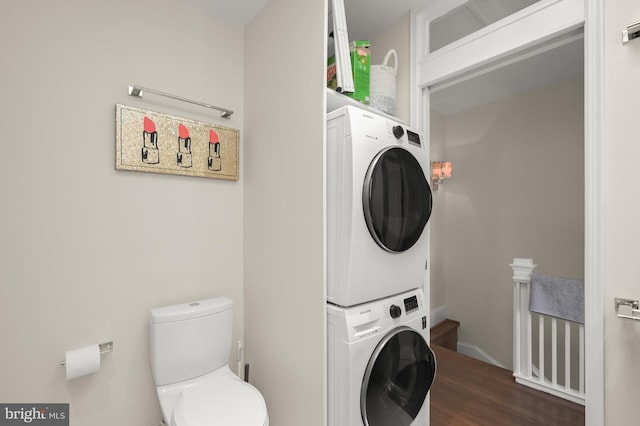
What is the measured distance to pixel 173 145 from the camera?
165cm

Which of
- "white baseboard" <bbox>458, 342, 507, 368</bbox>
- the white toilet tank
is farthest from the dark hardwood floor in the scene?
the white toilet tank

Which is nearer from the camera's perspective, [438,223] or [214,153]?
[214,153]

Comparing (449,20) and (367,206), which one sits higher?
(449,20)

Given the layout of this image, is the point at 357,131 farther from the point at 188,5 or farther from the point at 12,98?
the point at 12,98

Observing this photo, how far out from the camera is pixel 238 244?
192 cm

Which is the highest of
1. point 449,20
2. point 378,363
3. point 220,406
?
point 449,20

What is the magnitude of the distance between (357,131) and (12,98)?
1530 millimetres

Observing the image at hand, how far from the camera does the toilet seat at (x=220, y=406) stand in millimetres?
1199

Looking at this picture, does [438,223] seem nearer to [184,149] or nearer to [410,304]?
[410,304]

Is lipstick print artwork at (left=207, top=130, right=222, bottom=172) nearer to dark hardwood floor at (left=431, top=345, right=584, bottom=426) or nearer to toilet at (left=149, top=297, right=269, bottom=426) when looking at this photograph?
toilet at (left=149, top=297, right=269, bottom=426)

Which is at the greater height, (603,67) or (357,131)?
(603,67)

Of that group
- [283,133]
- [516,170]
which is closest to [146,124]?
[283,133]

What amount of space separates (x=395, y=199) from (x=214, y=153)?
1165mm

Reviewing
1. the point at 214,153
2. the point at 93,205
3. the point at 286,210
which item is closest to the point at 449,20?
the point at 286,210
